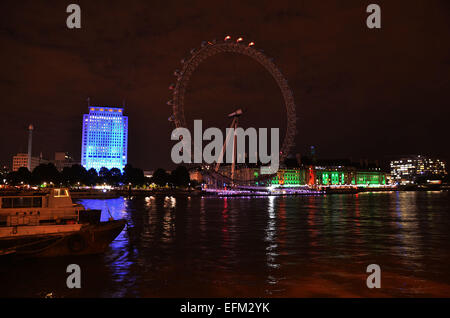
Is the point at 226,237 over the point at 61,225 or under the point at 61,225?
under

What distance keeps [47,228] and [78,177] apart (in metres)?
144

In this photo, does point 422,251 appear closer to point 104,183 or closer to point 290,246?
point 290,246

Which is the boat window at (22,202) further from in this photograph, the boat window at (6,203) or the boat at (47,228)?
the boat window at (6,203)

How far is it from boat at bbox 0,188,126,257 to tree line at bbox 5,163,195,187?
13033cm

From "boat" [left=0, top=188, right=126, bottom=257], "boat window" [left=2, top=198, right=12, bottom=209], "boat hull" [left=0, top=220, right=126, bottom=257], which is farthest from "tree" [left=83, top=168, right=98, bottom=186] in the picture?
"boat hull" [left=0, top=220, right=126, bottom=257]

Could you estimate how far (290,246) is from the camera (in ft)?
81.1

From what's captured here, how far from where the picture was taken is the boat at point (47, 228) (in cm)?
2034

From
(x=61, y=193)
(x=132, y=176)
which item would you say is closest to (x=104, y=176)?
(x=132, y=176)

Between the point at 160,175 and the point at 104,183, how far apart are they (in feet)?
90.3

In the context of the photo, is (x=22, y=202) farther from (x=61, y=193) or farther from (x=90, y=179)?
(x=90, y=179)

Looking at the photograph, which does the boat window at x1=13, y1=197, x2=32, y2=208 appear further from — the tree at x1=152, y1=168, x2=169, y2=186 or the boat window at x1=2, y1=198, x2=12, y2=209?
the tree at x1=152, y1=168, x2=169, y2=186
